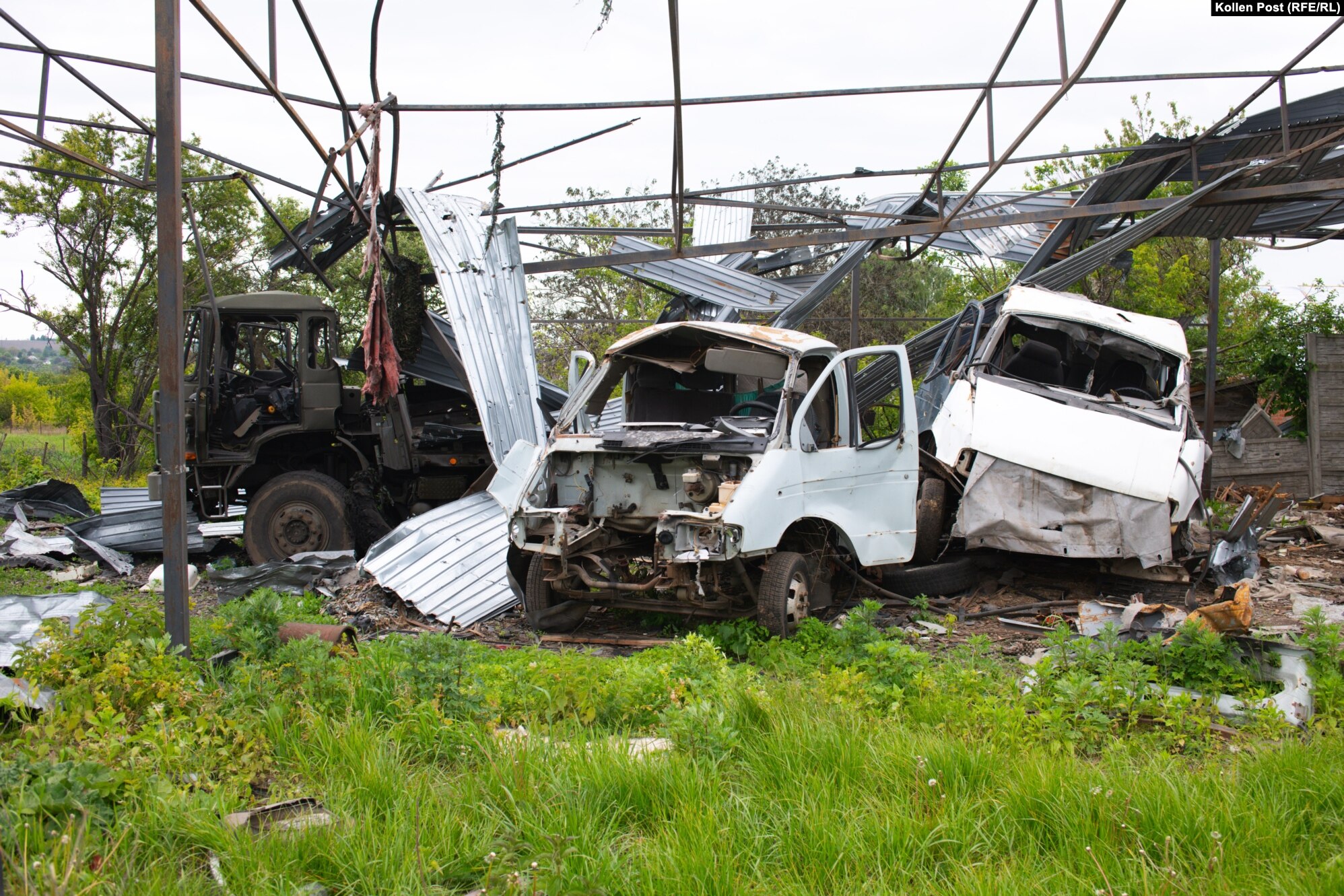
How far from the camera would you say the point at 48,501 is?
12.4 m

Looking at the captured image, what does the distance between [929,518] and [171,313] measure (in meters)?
5.91

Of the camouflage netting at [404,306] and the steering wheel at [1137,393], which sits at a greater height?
the camouflage netting at [404,306]

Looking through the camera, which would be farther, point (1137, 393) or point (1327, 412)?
point (1327, 412)

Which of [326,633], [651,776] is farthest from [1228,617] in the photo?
[326,633]

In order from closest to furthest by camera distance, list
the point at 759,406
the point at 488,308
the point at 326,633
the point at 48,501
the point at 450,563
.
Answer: the point at 326,633 → the point at 759,406 → the point at 450,563 → the point at 488,308 → the point at 48,501

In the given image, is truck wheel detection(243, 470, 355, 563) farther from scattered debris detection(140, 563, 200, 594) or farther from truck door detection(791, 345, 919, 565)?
truck door detection(791, 345, 919, 565)

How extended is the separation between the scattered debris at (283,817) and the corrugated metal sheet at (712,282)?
7877 mm

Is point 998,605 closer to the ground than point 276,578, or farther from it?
closer to the ground

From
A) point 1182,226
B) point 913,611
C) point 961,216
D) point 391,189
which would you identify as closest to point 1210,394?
point 1182,226

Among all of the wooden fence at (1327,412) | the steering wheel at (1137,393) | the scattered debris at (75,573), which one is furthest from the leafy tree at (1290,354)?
the scattered debris at (75,573)

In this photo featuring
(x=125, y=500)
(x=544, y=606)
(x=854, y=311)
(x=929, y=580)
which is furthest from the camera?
(x=854, y=311)

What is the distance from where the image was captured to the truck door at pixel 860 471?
6.45 metres

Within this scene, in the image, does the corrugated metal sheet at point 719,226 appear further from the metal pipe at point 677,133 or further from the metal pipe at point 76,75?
the metal pipe at point 76,75

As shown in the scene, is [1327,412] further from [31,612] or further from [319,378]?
[31,612]
